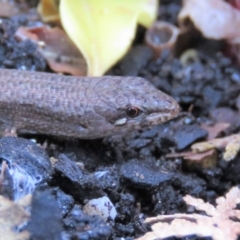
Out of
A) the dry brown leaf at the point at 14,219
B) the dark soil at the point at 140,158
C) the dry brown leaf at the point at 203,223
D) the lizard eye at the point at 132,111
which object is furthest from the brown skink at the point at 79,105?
the dry brown leaf at the point at 14,219

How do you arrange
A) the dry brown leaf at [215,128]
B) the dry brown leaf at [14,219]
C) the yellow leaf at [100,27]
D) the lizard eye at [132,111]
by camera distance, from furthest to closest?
the yellow leaf at [100,27] < the dry brown leaf at [215,128] < the lizard eye at [132,111] < the dry brown leaf at [14,219]

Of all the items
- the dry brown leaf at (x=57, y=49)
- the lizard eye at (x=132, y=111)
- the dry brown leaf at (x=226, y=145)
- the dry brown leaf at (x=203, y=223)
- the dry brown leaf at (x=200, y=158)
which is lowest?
the dry brown leaf at (x=57, y=49)

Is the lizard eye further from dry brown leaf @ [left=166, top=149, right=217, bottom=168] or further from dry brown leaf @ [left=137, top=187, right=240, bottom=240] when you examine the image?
dry brown leaf @ [left=137, top=187, right=240, bottom=240]

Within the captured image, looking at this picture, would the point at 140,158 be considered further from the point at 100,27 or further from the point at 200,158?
the point at 100,27

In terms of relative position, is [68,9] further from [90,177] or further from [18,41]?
[90,177]

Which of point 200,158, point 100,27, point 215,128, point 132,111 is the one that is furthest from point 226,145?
point 100,27

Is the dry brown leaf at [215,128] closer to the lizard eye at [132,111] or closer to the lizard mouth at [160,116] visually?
the lizard mouth at [160,116]

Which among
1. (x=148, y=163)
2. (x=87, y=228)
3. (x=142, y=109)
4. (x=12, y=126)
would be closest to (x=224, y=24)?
(x=142, y=109)
